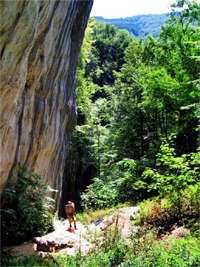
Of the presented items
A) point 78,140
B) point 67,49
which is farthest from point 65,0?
point 78,140

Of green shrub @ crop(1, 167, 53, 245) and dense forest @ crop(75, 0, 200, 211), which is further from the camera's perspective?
dense forest @ crop(75, 0, 200, 211)

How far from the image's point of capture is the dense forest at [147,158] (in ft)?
35.8

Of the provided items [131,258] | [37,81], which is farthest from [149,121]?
[131,258]

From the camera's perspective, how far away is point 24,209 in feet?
49.4

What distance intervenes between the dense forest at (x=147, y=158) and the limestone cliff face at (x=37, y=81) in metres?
1.61

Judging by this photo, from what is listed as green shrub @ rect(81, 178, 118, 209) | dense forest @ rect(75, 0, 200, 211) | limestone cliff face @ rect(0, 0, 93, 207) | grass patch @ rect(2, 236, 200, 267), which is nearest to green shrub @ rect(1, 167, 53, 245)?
limestone cliff face @ rect(0, 0, 93, 207)

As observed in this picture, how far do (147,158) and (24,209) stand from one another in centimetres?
1332

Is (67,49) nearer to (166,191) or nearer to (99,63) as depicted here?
(166,191)

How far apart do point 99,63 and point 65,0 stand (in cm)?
6661

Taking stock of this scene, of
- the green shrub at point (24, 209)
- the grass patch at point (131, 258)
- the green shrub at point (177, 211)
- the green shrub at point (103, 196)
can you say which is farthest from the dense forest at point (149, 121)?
the grass patch at point (131, 258)

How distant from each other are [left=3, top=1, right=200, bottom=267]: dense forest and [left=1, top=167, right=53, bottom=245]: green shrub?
1.3 inches

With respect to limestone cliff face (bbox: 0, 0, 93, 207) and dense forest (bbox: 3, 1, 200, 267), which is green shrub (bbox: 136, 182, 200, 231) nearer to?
dense forest (bbox: 3, 1, 200, 267)

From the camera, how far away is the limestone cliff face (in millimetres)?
10859

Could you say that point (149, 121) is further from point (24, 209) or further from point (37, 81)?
point (24, 209)
